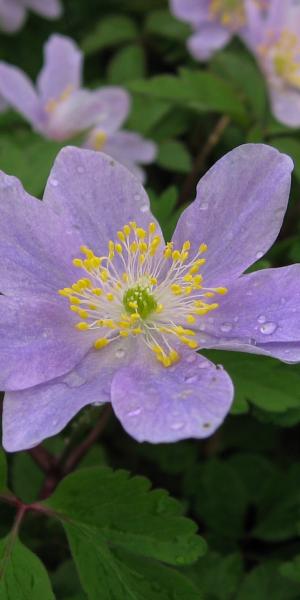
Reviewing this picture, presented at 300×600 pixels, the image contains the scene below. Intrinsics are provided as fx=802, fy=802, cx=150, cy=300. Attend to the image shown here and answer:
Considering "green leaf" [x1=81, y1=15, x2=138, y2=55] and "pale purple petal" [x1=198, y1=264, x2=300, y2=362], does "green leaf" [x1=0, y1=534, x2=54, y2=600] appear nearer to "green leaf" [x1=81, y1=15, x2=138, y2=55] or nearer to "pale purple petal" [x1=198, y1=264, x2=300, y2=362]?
"pale purple petal" [x1=198, y1=264, x2=300, y2=362]

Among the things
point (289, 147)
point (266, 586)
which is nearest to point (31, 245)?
point (266, 586)

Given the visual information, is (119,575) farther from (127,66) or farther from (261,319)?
(127,66)

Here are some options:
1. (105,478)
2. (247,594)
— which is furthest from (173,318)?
(247,594)

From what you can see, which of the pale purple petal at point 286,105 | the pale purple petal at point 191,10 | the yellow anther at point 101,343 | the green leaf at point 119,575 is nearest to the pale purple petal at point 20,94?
the pale purple petal at point 191,10

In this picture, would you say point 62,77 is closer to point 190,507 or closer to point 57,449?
point 57,449

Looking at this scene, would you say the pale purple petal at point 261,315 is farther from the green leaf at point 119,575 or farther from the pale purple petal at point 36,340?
the green leaf at point 119,575
